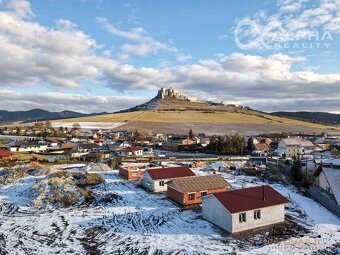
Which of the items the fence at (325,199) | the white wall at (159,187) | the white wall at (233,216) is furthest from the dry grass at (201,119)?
the white wall at (233,216)

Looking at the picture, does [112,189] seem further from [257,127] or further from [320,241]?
[257,127]

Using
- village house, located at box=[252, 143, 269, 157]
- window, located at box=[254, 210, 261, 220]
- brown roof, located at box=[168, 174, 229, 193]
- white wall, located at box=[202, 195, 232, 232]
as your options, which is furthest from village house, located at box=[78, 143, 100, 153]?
window, located at box=[254, 210, 261, 220]

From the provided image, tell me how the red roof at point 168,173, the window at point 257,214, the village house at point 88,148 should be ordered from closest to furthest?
the window at point 257,214
the red roof at point 168,173
the village house at point 88,148

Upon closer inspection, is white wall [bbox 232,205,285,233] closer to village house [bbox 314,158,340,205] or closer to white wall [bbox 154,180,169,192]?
village house [bbox 314,158,340,205]

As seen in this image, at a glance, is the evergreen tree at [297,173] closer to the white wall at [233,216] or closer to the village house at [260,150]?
the white wall at [233,216]

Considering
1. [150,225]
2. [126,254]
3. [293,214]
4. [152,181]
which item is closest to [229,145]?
[152,181]
